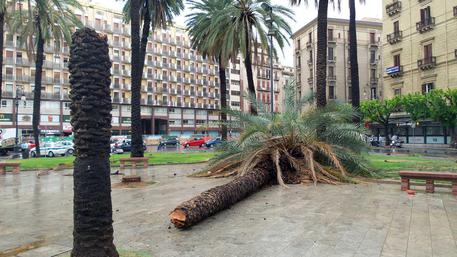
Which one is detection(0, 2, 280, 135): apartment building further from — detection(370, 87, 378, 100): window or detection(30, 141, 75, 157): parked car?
detection(370, 87, 378, 100): window

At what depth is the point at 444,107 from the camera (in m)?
38.3

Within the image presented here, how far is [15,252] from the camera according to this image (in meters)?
5.01

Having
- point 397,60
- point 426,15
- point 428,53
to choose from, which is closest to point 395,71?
point 397,60

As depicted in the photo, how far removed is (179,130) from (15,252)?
283 feet

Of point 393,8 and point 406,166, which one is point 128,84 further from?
point 406,166

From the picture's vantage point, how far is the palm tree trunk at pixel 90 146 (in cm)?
384

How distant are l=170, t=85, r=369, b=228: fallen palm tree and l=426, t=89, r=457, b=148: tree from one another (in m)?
30.3

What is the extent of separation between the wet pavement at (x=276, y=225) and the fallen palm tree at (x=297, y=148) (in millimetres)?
1376

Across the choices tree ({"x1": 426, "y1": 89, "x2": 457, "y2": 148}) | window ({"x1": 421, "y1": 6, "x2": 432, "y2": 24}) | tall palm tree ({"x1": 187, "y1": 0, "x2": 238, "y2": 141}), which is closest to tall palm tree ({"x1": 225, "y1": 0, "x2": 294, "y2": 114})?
tall palm tree ({"x1": 187, "y1": 0, "x2": 238, "y2": 141})

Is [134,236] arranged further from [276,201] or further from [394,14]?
[394,14]

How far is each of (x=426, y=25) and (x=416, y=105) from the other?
412 inches

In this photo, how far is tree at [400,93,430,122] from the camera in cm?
4041

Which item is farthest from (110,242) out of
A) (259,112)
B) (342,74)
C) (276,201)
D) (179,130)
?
(179,130)

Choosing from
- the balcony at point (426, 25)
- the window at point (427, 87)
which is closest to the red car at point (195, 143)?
the window at point (427, 87)
